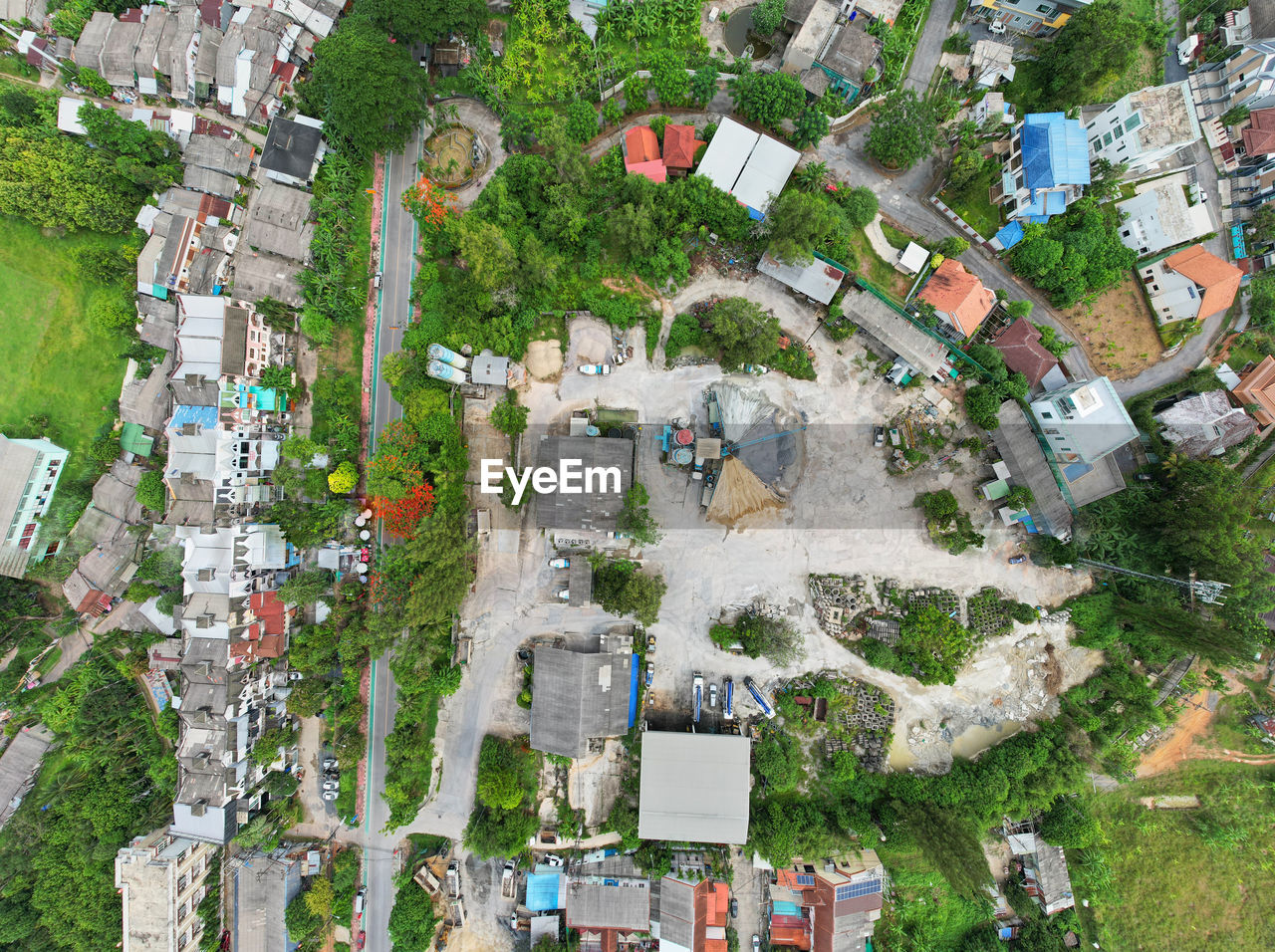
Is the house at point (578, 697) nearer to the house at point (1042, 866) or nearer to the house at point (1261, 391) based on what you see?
the house at point (1042, 866)

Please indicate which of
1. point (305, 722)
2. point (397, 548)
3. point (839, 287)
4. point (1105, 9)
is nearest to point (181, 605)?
point (305, 722)

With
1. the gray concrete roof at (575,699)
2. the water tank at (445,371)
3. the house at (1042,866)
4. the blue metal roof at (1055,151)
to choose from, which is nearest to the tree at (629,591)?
the gray concrete roof at (575,699)

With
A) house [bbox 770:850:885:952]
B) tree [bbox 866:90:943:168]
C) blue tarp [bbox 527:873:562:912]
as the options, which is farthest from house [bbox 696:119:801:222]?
blue tarp [bbox 527:873:562:912]

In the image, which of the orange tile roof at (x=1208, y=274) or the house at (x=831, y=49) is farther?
the house at (x=831, y=49)

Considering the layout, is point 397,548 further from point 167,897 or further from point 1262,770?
point 1262,770

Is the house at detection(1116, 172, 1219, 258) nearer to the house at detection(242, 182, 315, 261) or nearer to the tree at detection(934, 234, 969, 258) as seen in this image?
the tree at detection(934, 234, 969, 258)
